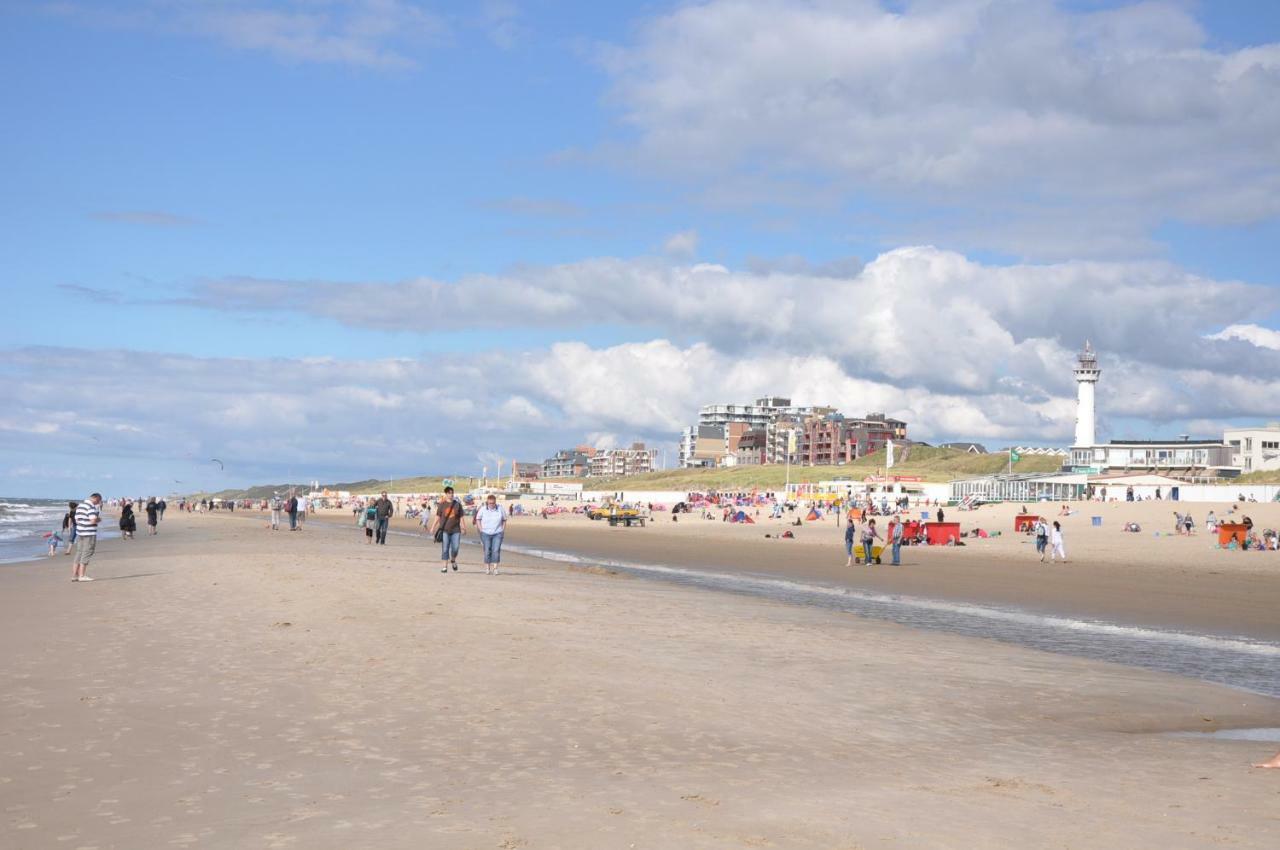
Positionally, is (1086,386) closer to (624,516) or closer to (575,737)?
(624,516)

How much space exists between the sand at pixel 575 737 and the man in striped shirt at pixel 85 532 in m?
6.47

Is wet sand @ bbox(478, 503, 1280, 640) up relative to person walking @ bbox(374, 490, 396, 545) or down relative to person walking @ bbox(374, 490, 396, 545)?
down

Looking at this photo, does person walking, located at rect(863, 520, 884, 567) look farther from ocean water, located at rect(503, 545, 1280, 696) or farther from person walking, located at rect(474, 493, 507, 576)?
person walking, located at rect(474, 493, 507, 576)

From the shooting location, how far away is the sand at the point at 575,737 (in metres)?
7.09

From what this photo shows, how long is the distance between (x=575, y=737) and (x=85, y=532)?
753 inches

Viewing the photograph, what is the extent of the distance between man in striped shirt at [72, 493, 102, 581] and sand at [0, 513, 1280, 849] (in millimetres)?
6467

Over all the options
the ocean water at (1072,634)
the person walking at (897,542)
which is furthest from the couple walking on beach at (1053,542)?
the ocean water at (1072,634)

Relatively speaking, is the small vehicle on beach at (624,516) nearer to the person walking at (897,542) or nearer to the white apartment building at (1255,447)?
the person walking at (897,542)

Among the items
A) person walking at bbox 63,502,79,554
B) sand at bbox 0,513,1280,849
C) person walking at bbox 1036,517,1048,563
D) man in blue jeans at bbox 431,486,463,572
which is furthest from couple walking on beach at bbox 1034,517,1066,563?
person walking at bbox 63,502,79,554

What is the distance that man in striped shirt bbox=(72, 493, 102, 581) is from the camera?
24578 millimetres

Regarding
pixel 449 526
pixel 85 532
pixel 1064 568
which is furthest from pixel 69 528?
pixel 1064 568

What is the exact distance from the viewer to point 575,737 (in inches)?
386

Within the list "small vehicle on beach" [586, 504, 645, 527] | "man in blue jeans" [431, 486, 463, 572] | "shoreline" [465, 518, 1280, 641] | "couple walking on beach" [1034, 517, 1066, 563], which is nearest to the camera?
"shoreline" [465, 518, 1280, 641]

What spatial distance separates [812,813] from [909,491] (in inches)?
4770
